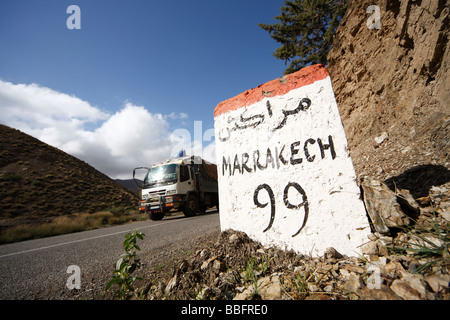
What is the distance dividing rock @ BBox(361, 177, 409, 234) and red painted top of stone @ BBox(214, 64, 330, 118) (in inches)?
42.8

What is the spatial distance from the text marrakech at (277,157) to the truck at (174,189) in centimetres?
539

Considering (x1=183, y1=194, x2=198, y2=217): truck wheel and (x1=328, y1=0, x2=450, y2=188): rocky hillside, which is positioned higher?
(x1=328, y1=0, x2=450, y2=188): rocky hillside

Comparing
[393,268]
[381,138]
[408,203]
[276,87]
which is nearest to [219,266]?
[393,268]

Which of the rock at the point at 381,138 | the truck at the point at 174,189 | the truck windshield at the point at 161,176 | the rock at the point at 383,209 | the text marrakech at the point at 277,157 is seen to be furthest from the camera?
the truck windshield at the point at 161,176

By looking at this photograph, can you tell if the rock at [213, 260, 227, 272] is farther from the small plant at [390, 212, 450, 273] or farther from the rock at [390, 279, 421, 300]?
the small plant at [390, 212, 450, 273]

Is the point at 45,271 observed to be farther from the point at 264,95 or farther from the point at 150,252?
the point at 264,95

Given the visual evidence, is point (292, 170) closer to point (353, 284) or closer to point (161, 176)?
Answer: point (353, 284)

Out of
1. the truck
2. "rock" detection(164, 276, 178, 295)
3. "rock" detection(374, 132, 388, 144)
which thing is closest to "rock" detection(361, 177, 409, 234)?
"rock" detection(164, 276, 178, 295)

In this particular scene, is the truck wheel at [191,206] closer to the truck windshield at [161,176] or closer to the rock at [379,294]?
the truck windshield at [161,176]

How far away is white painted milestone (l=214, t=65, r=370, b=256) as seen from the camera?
140 cm

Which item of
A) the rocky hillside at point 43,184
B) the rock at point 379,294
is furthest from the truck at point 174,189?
the rocky hillside at point 43,184

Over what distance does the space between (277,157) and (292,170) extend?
0.61ft

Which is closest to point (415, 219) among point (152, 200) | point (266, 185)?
point (266, 185)

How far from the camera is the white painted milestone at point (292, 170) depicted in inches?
55.1
